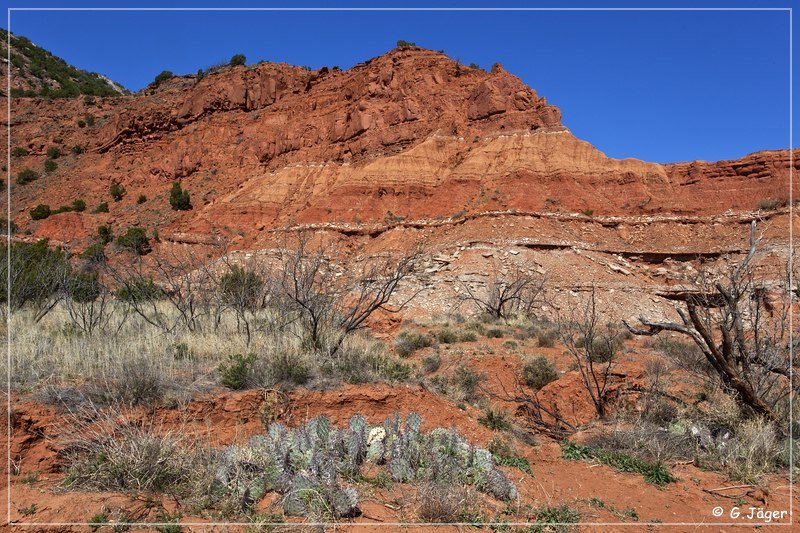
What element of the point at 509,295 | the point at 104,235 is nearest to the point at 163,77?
the point at 104,235

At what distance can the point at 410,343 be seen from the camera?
1234 cm

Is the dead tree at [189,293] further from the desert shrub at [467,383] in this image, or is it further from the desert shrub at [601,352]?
the desert shrub at [601,352]

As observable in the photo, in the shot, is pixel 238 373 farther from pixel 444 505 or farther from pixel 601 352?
pixel 601 352

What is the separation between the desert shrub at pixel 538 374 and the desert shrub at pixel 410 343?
9.55ft

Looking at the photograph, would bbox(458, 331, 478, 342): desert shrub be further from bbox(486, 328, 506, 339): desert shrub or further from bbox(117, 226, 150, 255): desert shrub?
bbox(117, 226, 150, 255): desert shrub

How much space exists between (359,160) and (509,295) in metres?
17.7

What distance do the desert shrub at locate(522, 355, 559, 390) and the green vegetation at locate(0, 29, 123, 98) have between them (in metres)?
64.3

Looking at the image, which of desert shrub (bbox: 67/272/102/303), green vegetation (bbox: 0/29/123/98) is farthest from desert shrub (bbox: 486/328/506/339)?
green vegetation (bbox: 0/29/123/98)

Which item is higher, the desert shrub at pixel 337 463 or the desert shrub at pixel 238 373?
the desert shrub at pixel 238 373

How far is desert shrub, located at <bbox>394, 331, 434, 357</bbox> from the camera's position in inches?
451

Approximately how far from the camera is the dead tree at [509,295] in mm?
20391

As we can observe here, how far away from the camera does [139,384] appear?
5.24 m

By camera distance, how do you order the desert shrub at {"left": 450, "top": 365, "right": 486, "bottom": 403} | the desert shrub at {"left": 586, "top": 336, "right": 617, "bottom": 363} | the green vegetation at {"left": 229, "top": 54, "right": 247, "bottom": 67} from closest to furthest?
the desert shrub at {"left": 450, "top": 365, "right": 486, "bottom": 403} < the desert shrub at {"left": 586, "top": 336, "right": 617, "bottom": 363} < the green vegetation at {"left": 229, "top": 54, "right": 247, "bottom": 67}

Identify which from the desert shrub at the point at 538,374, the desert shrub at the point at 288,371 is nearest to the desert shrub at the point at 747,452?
the desert shrub at the point at 538,374
